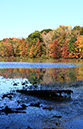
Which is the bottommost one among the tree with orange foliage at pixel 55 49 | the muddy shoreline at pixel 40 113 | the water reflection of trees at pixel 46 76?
the water reflection of trees at pixel 46 76

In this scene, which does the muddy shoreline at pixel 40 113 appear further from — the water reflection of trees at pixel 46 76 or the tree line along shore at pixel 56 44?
the tree line along shore at pixel 56 44

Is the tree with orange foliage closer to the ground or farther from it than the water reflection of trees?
farther from it

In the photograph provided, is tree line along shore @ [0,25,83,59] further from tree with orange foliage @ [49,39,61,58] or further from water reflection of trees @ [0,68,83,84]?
water reflection of trees @ [0,68,83,84]

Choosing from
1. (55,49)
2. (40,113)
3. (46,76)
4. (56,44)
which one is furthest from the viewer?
(55,49)

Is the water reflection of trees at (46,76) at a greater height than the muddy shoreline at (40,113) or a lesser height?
→ lesser

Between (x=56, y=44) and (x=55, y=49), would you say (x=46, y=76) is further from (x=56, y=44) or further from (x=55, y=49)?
(x=55, y=49)

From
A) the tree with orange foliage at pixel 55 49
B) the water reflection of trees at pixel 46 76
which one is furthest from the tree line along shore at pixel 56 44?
the water reflection of trees at pixel 46 76

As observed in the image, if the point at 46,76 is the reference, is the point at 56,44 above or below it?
above

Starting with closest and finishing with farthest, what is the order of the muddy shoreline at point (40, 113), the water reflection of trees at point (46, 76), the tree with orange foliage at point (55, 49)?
the muddy shoreline at point (40, 113), the water reflection of trees at point (46, 76), the tree with orange foliage at point (55, 49)

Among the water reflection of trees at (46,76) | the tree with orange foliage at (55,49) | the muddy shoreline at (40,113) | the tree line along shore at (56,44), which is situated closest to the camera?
the muddy shoreline at (40,113)

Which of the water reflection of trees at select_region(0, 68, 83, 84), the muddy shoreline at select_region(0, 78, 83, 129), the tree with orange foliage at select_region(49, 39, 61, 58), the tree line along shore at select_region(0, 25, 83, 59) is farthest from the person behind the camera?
the tree with orange foliage at select_region(49, 39, 61, 58)

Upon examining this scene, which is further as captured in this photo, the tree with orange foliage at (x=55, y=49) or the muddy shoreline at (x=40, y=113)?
the tree with orange foliage at (x=55, y=49)

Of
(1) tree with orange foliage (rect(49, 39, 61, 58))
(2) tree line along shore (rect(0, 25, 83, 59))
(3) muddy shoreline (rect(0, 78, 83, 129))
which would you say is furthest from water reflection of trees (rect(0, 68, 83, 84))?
(1) tree with orange foliage (rect(49, 39, 61, 58))

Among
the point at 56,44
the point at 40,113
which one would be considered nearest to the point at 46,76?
the point at 40,113
